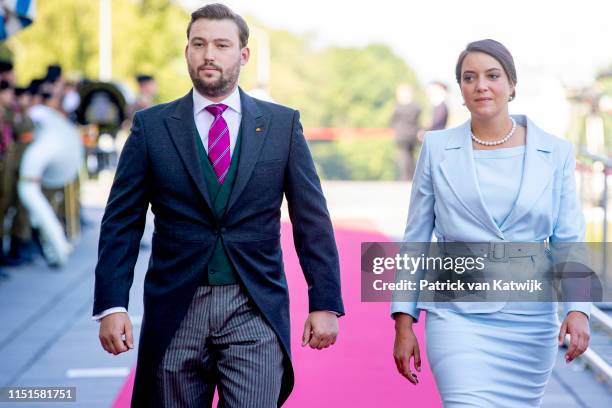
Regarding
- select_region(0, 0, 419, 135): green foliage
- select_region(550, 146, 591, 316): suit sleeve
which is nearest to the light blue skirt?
select_region(550, 146, 591, 316): suit sleeve

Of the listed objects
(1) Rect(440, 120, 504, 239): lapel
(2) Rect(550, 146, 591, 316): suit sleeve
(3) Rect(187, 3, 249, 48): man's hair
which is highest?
(3) Rect(187, 3, 249, 48): man's hair

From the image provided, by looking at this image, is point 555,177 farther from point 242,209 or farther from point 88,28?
point 88,28

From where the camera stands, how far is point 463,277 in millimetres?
4125

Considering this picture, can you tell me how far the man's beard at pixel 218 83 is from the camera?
3.97 metres

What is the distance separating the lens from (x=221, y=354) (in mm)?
3900

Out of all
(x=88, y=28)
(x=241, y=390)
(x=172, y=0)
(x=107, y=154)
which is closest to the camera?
(x=241, y=390)

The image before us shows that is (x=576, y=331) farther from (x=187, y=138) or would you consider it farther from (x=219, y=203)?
(x=187, y=138)

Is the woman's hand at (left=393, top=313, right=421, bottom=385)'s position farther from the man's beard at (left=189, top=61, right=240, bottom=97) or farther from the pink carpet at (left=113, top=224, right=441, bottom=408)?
the pink carpet at (left=113, top=224, right=441, bottom=408)

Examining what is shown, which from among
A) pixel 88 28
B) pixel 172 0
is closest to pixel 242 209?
pixel 88 28

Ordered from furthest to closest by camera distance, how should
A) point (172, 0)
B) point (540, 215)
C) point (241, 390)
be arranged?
point (172, 0)
point (540, 215)
point (241, 390)

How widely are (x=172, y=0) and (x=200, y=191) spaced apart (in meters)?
54.9

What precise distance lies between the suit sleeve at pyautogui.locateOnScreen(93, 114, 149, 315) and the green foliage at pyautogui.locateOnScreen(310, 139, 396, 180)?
73.2 ft

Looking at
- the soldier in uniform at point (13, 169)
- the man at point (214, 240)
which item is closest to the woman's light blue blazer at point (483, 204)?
the man at point (214, 240)

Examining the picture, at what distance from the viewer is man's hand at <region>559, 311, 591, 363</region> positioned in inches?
161
